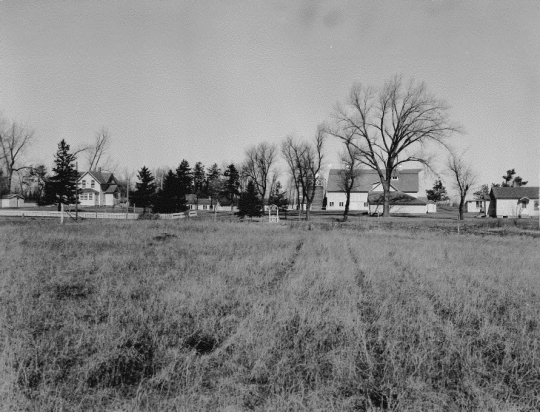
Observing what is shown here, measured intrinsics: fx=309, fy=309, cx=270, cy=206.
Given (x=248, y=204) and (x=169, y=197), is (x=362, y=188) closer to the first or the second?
(x=248, y=204)

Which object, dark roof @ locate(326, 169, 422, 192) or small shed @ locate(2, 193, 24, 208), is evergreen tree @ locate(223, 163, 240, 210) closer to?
dark roof @ locate(326, 169, 422, 192)

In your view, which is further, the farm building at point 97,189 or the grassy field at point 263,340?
the farm building at point 97,189

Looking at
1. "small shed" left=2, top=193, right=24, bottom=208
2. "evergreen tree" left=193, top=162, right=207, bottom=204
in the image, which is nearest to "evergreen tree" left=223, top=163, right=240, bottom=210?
"evergreen tree" left=193, top=162, right=207, bottom=204

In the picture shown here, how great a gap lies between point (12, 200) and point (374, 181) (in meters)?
82.2

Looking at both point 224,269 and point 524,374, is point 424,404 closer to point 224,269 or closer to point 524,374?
point 524,374

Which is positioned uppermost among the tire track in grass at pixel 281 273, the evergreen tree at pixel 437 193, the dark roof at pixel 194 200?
the evergreen tree at pixel 437 193

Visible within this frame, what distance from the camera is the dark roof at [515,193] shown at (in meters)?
54.6

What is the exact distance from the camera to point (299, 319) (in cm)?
512

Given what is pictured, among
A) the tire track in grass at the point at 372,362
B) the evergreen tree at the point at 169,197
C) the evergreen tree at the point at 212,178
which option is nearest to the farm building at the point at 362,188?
the evergreen tree at the point at 212,178

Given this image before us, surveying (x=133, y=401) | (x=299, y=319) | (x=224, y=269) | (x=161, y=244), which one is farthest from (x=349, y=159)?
(x=133, y=401)

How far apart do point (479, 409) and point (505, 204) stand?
66389 millimetres

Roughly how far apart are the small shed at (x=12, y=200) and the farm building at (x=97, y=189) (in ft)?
43.7

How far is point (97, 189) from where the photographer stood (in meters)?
70.9

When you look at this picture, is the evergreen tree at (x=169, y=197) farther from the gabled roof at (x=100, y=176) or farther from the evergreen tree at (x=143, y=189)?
the gabled roof at (x=100, y=176)
